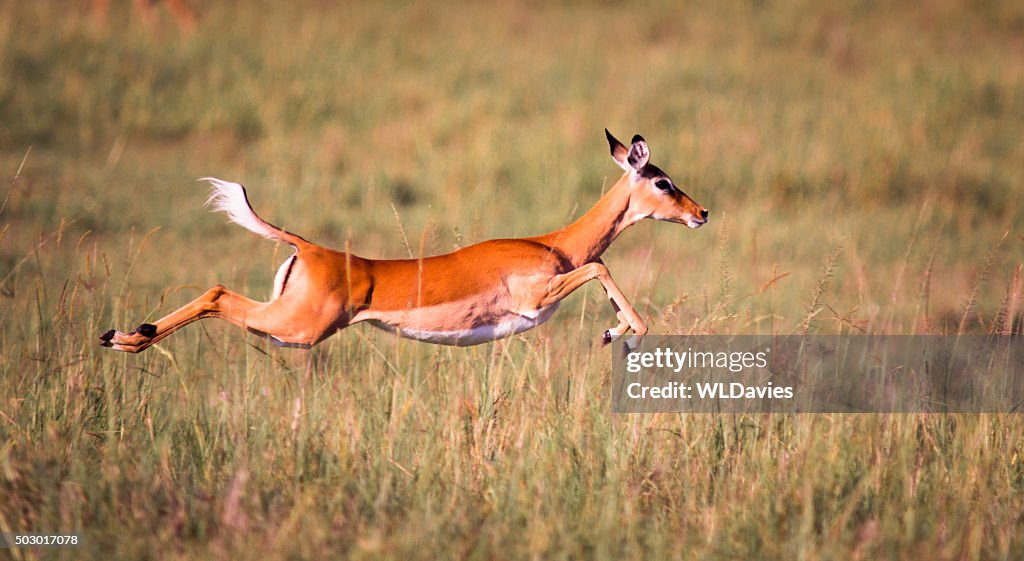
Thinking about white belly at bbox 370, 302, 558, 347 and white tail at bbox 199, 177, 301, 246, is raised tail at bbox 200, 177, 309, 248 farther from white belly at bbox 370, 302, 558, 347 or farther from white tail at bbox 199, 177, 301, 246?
white belly at bbox 370, 302, 558, 347

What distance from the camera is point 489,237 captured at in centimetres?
770

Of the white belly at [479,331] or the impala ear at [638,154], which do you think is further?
the impala ear at [638,154]

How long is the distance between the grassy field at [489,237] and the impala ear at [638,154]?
0.62 metres

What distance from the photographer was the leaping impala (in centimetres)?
274

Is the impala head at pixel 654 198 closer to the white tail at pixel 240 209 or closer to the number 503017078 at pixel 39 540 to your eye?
the white tail at pixel 240 209

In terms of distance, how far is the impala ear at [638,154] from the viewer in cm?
288

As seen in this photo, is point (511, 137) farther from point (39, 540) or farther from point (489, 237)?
point (39, 540)

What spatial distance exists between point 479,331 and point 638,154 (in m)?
0.58

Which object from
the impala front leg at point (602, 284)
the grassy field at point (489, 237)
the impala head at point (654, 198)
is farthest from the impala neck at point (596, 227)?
the grassy field at point (489, 237)

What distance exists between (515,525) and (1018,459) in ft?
5.76

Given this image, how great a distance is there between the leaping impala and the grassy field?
1.42 feet

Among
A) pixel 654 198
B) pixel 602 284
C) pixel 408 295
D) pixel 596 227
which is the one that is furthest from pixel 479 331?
pixel 654 198
